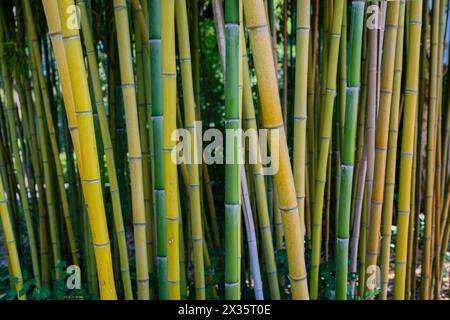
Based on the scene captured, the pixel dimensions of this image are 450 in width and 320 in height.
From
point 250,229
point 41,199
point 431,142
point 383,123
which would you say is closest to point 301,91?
point 383,123

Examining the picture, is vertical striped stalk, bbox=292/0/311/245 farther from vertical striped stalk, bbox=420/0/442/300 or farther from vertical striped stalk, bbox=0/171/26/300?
vertical striped stalk, bbox=0/171/26/300

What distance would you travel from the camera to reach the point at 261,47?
26.1 inches

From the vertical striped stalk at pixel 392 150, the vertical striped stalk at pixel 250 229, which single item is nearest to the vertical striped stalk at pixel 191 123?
the vertical striped stalk at pixel 250 229

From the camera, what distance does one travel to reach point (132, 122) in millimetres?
947

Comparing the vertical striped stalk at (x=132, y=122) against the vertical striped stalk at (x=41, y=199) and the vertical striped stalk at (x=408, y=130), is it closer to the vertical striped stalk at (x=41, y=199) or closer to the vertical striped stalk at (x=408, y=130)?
the vertical striped stalk at (x=408, y=130)

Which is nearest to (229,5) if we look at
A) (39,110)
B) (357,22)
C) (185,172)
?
(357,22)

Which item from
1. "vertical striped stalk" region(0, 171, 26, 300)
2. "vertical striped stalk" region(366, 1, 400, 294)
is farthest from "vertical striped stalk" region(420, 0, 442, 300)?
"vertical striped stalk" region(0, 171, 26, 300)

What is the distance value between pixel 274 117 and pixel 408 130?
53cm

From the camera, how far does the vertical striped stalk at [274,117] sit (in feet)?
2.15

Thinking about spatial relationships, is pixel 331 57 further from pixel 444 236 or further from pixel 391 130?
pixel 444 236

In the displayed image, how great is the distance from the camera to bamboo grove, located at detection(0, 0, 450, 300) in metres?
0.78

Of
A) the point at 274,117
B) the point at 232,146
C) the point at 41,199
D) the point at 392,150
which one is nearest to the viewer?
the point at 274,117

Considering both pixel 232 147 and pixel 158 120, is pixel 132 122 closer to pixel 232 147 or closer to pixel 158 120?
pixel 158 120
